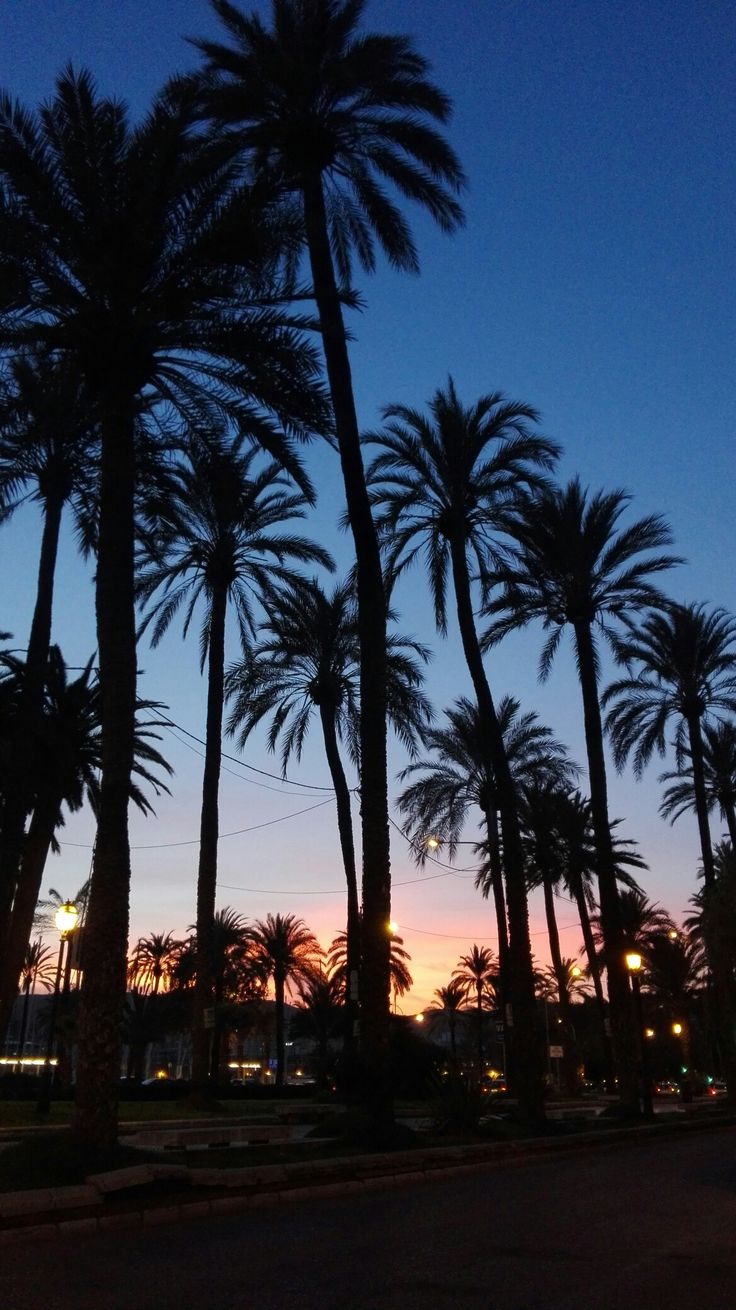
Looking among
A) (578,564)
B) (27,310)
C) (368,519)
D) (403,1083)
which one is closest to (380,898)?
(368,519)

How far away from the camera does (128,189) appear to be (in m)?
15.6

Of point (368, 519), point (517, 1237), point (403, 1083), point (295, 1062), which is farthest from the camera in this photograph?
point (295, 1062)

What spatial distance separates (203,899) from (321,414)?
14041 mm

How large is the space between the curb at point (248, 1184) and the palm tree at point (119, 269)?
4.16m

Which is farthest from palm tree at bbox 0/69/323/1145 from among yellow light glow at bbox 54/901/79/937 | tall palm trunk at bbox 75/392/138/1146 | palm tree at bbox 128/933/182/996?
palm tree at bbox 128/933/182/996

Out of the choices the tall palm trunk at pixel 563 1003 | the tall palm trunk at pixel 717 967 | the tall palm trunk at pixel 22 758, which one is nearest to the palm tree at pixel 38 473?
the tall palm trunk at pixel 22 758

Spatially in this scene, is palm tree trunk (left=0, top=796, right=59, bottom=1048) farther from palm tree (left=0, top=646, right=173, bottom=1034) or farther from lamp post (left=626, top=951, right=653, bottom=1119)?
lamp post (left=626, top=951, right=653, bottom=1119)

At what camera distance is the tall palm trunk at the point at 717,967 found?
33.9m

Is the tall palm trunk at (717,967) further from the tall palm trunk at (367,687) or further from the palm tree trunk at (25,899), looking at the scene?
the palm tree trunk at (25,899)

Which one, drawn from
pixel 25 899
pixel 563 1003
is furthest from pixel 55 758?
pixel 563 1003

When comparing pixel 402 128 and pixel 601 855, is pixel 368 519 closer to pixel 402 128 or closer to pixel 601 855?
pixel 402 128

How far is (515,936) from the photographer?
78.9ft

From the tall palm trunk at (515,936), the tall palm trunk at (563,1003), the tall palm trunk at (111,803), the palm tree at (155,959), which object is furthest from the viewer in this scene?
the palm tree at (155,959)

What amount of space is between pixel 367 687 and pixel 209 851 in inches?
365
